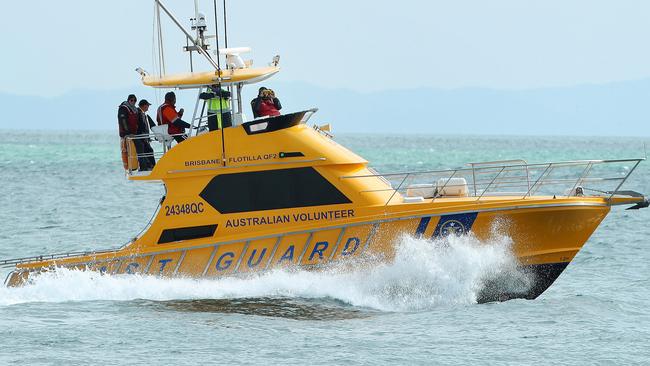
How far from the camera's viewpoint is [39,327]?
12.8 meters

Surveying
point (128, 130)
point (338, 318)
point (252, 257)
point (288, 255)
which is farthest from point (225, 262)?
point (128, 130)

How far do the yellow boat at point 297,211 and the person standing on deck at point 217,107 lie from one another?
0.12m

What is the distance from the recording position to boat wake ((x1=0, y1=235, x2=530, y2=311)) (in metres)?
13.4

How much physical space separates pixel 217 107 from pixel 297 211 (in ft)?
6.23

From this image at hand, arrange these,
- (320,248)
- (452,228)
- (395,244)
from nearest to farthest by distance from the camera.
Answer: (452,228) → (395,244) → (320,248)

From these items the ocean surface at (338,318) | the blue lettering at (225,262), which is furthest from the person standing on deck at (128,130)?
the blue lettering at (225,262)

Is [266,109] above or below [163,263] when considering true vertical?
above

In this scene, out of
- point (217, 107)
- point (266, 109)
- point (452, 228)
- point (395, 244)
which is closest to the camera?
point (452, 228)

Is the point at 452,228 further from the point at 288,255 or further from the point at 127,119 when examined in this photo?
the point at 127,119

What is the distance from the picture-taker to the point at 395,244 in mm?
13508

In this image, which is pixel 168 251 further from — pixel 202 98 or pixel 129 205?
pixel 129 205

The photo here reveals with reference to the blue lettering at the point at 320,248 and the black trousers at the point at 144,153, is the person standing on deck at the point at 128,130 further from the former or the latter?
the blue lettering at the point at 320,248

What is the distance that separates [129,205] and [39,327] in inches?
829

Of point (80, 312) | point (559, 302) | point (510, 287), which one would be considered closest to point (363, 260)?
point (510, 287)
